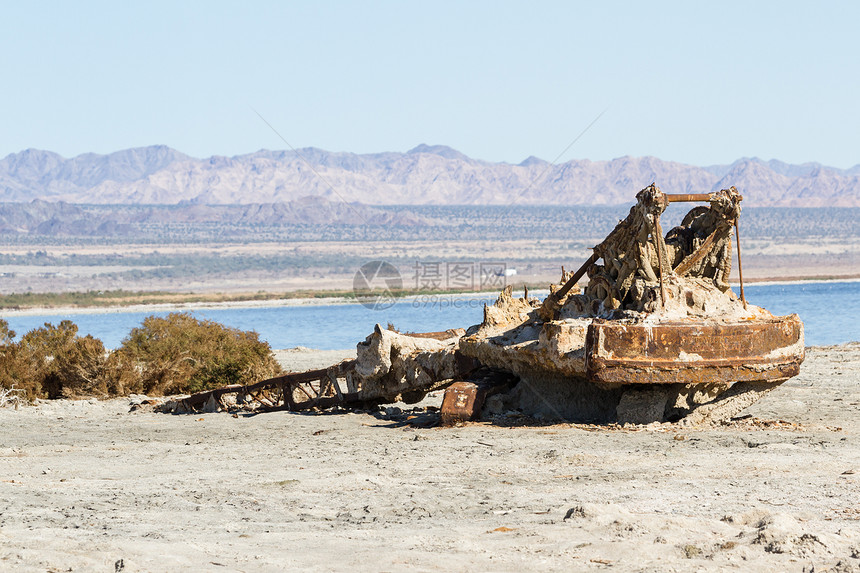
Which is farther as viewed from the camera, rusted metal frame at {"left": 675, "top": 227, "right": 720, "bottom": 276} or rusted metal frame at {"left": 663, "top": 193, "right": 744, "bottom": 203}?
rusted metal frame at {"left": 675, "top": 227, "right": 720, "bottom": 276}

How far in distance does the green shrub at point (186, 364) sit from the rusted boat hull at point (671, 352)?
7784 mm

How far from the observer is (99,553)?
5.05 meters

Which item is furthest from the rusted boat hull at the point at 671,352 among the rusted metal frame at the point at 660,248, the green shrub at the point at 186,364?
the green shrub at the point at 186,364

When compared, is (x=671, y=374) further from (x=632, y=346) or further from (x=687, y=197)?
(x=687, y=197)

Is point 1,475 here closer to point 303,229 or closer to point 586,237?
point 586,237

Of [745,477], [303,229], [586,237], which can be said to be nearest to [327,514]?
[745,477]

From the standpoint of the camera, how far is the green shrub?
14984 millimetres

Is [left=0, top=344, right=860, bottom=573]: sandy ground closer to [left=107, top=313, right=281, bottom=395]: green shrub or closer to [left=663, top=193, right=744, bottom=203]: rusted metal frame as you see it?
[left=663, top=193, right=744, bottom=203]: rusted metal frame

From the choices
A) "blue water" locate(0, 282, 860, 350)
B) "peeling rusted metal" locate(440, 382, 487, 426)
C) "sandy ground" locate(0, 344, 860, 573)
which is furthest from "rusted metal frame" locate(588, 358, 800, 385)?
"blue water" locate(0, 282, 860, 350)

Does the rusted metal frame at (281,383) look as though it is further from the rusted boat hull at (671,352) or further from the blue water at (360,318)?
the blue water at (360,318)

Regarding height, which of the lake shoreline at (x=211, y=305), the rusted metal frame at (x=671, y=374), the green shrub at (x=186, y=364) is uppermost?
the rusted metal frame at (x=671, y=374)

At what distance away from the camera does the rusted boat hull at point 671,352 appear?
325 inches

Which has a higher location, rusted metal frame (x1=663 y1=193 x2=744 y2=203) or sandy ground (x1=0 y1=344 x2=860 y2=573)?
rusted metal frame (x1=663 y1=193 x2=744 y2=203)

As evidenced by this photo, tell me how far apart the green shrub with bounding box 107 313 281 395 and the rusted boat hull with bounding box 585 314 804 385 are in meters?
7.78
